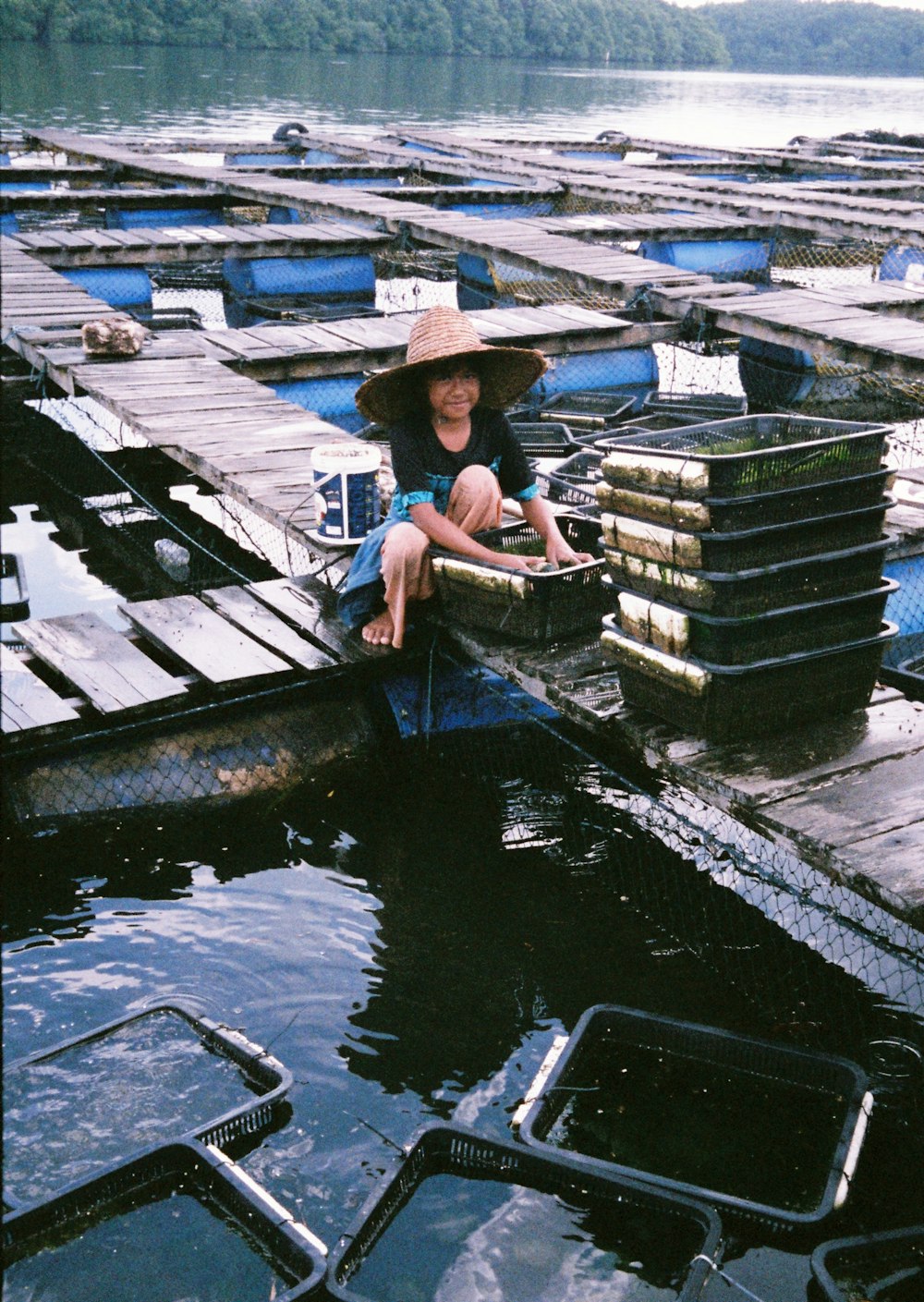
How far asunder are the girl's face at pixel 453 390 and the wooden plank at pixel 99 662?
168 centimetres

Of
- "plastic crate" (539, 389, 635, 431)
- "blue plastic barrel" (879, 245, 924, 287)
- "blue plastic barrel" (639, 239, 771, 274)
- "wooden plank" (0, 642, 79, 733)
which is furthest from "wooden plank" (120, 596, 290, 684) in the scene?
"blue plastic barrel" (879, 245, 924, 287)

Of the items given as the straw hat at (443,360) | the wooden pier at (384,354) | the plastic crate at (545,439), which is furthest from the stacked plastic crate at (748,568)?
the plastic crate at (545,439)

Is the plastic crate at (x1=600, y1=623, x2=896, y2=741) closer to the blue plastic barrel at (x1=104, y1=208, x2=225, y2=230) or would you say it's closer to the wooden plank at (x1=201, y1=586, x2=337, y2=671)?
the wooden plank at (x1=201, y1=586, x2=337, y2=671)

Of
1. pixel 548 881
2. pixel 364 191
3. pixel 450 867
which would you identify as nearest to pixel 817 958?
pixel 548 881

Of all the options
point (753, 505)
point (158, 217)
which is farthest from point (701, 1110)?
point (158, 217)

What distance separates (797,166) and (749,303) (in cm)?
1372

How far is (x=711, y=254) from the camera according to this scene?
604 inches

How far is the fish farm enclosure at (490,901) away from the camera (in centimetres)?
342

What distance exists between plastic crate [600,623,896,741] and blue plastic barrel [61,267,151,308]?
10252mm

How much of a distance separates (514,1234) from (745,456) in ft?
8.00

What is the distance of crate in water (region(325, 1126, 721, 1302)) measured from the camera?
331 centimetres

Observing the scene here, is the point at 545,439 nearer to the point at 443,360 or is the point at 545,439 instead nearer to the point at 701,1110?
the point at 443,360

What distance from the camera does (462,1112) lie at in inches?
156

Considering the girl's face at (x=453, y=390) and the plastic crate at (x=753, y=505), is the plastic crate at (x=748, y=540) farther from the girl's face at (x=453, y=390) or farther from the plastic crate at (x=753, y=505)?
the girl's face at (x=453, y=390)
